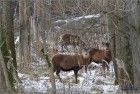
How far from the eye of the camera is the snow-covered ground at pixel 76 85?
14.5 m

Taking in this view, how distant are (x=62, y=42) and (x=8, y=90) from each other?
9.75 m

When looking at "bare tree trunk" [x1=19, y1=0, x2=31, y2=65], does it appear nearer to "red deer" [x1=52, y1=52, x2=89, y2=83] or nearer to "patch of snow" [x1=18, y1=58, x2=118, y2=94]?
"red deer" [x1=52, y1=52, x2=89, y2=83]

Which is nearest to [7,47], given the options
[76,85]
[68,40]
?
[76,85]

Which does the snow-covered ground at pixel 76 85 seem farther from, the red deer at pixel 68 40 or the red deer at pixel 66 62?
the red deer at pixel 68 40

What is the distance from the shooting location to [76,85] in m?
16.0

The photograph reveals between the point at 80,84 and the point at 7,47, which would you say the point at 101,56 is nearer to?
the point at 80,84

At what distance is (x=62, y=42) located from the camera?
2392cm

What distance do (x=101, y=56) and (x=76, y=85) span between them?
406 cm

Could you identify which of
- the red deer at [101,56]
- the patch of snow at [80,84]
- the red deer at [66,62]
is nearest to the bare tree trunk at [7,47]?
the patch of snow at [80,84]

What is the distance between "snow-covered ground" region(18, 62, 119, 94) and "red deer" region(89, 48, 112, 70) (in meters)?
0.50

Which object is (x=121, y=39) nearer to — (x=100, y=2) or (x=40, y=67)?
(x=100, y=2)

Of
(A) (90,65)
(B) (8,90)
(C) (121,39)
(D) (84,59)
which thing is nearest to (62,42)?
(A) (90,65)

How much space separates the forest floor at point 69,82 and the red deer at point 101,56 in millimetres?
346

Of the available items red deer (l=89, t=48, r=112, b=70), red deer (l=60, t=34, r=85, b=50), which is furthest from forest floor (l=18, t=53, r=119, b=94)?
red deer (l=60, t=34, r=85, b=50)
